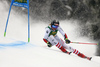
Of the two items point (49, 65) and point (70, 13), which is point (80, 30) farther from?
point (49, 65)

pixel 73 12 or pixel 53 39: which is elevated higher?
pixel 73 12

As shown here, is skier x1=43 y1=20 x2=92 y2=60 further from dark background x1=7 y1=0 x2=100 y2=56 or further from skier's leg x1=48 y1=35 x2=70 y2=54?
dark background x1=7 y1=0 x2=100 y2=56

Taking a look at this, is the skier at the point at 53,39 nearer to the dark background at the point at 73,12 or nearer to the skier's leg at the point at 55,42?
the skier's leg at the point at 55,42

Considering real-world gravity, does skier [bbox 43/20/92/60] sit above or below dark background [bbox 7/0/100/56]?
below

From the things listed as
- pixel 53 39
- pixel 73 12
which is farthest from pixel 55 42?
pixel 73 12

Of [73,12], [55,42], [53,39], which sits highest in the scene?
[73,12]

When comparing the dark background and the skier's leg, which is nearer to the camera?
the skier's leg

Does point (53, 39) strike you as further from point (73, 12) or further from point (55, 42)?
point (73, 12)

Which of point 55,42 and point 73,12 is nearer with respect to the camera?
point 55,42

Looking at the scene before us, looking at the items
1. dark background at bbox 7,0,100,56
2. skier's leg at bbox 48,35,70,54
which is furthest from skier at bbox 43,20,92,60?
dark background at bbox 7,0,100,56

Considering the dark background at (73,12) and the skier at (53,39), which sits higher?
the dark background at (73,12)

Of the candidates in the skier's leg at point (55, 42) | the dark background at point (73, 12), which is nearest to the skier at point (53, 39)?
the skier's leg at point (55, 42)

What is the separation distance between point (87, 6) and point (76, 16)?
1530mm

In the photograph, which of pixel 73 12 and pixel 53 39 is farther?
pixel 73 12
